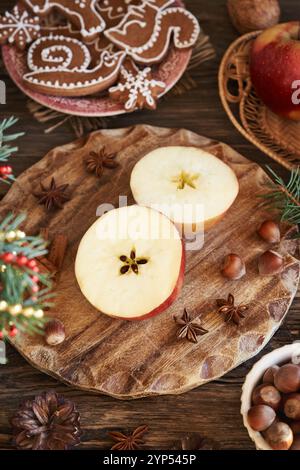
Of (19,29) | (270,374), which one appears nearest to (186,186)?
(270,374)

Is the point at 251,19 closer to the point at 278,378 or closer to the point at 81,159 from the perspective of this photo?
the point at 81,159

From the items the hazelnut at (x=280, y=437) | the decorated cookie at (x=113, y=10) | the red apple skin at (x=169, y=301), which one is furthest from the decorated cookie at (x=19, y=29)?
the hazelnut at (x=280, y=437)

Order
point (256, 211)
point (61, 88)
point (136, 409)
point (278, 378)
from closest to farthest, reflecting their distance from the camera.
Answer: point (278, 378)
point (136, 409)
point (256, 211)
point (61, 88)

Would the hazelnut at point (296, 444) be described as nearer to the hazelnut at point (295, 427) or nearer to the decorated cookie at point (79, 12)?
the hazelnut at point (295, 427)

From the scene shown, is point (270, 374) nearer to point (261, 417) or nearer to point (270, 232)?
point (261, 417)

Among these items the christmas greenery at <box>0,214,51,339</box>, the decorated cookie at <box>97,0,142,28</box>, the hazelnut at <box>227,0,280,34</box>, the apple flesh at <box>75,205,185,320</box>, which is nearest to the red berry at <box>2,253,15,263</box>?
the christmas greenery at <box>0,214,51,339</box>

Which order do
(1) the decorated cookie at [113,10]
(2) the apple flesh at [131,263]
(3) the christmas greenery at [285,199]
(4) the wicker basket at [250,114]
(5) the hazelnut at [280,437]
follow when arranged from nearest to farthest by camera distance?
(5) the hazelnut at [280,437]
(2) the apple flesh at [131,263]
(3) the christmas greenery at [285,199]
(4) the wicker basket at [250,114]
(1) the decorated cookie at [113,10]

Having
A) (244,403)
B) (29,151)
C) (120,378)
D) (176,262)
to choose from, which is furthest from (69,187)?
(244,403)
